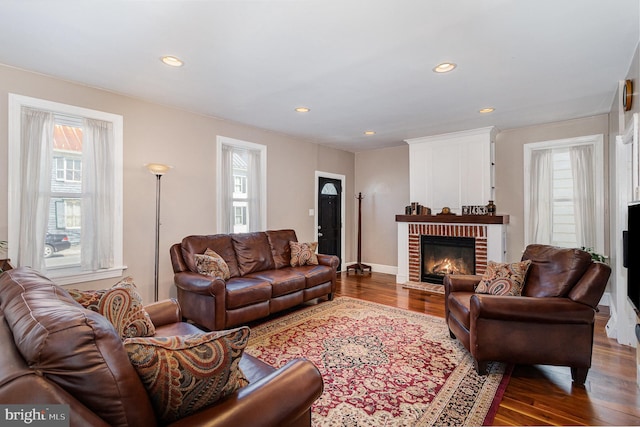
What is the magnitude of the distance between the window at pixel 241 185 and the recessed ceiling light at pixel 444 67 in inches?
116

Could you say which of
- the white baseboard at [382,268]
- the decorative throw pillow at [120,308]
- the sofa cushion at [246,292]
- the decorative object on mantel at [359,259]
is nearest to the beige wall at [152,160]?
the sofa cushion at [246,292]

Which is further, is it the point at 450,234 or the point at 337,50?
the point at 450,234

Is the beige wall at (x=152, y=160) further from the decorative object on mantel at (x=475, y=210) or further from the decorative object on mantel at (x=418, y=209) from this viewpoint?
the decorative object on mantel at (x=475, y=210)

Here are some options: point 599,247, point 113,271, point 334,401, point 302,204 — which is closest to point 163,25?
point 113,271

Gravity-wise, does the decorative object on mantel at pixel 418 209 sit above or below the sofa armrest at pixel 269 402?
above

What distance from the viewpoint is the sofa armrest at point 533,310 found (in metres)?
2.25

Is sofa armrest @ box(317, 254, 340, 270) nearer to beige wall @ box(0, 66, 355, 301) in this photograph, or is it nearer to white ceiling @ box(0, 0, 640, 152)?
beige wall @ box(0, 66, 355, 301)

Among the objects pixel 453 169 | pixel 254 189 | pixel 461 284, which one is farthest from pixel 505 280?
pixel 254 189

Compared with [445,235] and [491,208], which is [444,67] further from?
[445,235]

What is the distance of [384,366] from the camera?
258cm

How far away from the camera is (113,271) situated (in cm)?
337

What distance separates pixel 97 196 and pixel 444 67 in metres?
3.70

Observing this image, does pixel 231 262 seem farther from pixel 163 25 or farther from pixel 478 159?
pixel 478 159

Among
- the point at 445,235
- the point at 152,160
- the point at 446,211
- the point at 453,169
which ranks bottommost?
the point at 445,235
